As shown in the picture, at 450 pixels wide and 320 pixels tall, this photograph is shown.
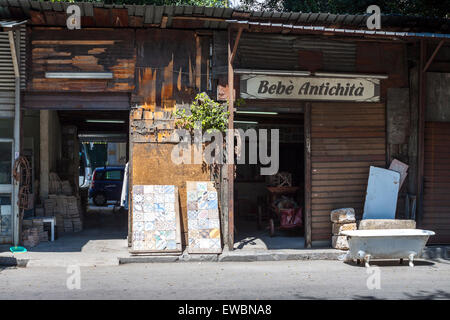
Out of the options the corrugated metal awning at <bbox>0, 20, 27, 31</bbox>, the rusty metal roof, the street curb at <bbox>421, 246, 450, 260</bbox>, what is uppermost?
the rusty metal roof

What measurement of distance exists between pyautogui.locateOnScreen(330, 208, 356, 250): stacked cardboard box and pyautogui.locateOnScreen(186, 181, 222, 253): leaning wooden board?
272cm

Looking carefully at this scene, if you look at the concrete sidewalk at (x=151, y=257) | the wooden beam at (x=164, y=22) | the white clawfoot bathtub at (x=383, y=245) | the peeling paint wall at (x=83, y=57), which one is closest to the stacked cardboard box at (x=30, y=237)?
the concrete sidewalk at (x=151, y=257)

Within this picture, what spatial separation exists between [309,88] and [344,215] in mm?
3073

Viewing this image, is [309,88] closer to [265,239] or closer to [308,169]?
[308,169]

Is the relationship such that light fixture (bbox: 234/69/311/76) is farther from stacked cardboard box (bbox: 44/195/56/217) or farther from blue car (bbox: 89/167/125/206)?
blue car (bbox: 89/167/125/206)

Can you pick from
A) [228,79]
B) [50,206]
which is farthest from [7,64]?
[228,79]

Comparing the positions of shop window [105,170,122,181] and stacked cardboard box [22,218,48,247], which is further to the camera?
A: shop window [105,170,122,181]

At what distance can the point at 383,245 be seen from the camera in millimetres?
9195

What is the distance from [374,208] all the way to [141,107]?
235 inches

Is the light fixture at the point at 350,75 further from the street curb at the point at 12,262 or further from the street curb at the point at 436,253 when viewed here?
the street curb at the point at 12,262

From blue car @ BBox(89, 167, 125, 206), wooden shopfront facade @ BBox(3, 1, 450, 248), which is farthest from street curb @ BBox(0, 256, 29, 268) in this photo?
blue car @ BBox(89, 167, 125, 206)

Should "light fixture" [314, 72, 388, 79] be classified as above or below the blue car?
above

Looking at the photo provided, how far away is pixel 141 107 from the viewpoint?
418 inches

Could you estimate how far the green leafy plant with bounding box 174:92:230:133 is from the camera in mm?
10492
